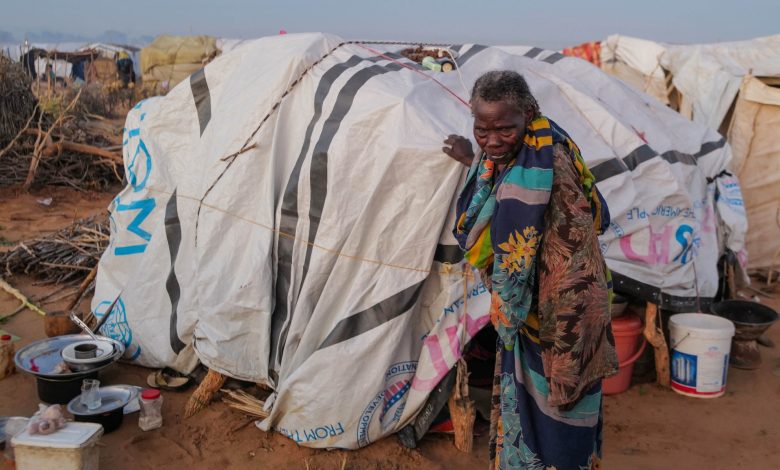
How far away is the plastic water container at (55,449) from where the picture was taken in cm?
258

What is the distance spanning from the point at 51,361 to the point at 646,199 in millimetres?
3392

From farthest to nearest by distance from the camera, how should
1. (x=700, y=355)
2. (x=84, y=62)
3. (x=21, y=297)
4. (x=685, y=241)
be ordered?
(x=84, y=62), (x=21, y=297), (x=685, y=241), (x=700, y=355)

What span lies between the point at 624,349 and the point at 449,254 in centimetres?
137

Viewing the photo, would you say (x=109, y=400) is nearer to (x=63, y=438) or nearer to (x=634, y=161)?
(x=63, y=438)

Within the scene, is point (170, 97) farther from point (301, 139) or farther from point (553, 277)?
point (553, 277)

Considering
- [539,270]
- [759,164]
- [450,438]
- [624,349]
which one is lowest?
[450,438]

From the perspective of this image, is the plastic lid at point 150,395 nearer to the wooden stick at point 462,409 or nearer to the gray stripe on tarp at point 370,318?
the gray stripe on tarp at point 370,318

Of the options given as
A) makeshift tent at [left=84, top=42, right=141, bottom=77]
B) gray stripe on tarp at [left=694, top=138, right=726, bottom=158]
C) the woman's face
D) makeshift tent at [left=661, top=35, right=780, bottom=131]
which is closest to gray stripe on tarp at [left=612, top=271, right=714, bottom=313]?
gray stripe on tarp at [left=694, top=138, right=726, bottom=158]

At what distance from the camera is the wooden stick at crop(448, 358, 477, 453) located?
3.03 meters

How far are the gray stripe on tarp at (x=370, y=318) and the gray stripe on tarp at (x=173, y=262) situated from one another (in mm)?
933

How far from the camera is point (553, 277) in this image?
181cm

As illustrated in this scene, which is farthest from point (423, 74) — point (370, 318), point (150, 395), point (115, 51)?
point (115, 51)

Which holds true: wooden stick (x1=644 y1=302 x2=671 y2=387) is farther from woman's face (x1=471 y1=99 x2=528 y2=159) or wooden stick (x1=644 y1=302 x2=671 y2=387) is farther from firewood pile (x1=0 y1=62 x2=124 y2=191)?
firewood pile (x1=0 y1=62 x2=124 y2=191)

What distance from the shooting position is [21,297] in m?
4.60
